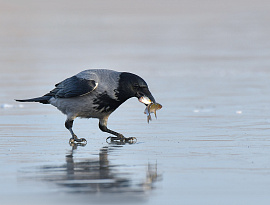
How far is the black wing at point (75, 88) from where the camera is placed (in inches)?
409

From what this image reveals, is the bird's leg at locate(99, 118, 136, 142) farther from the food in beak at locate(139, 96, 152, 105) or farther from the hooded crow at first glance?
the food in beak at locate(139, 96, 152, 105)

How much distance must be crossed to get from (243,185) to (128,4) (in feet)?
143

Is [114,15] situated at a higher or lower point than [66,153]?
higher

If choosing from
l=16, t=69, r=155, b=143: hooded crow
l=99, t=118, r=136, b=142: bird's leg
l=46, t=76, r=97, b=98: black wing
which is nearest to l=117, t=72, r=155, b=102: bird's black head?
l=16, t=69, r=155, b=143: hooded crow

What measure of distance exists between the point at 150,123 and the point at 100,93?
1.67 metres


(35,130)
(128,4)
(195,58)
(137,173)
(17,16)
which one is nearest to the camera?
(137,173)

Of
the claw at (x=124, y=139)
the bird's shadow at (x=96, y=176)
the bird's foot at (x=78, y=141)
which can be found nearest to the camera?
the bird's shadow at (x=96, y=176)

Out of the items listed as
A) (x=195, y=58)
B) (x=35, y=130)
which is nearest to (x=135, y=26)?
(x=195, y=58)

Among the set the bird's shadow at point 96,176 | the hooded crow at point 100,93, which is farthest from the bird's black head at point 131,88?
the bird's shadow at point 96,176

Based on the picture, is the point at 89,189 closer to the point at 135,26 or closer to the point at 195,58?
the point at 195,58

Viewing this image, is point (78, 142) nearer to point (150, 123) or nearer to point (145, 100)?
point (145, 100)

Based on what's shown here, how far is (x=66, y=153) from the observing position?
30.7 feet

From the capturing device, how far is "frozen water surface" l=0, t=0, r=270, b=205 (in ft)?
23.6

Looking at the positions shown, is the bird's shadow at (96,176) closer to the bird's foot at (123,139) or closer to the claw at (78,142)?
the claw at (78,142)
